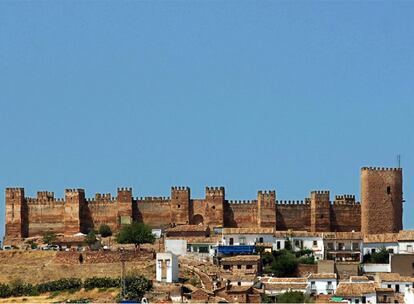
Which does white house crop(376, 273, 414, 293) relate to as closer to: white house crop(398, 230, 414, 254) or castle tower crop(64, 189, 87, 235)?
white house crop(398, 230, 414, 254)

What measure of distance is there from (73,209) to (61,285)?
11.4 m

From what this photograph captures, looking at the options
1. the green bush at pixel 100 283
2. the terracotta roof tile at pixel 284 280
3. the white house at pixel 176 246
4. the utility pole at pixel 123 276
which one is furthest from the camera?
→ the white house at pixel 176 246

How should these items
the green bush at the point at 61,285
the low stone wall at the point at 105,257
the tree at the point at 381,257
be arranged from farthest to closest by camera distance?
the tree at the point at 381,257 → the low stone wall at the point at 105,257 → the green bush at the point at 61,285

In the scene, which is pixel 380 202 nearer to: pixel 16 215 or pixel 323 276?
pixel 323 276

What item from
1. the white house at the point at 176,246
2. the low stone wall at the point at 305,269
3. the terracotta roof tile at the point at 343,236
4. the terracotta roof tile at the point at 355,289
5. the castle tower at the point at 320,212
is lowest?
the terracotta roof tile at the point at 355,289

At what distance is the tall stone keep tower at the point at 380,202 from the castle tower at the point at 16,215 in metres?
17.2

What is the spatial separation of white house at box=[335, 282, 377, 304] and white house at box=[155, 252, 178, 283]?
6984mm

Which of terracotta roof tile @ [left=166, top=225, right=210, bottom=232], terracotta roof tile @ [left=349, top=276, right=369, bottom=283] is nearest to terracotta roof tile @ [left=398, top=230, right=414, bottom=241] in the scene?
terracotta roof tile @ [left=349, top=276, right=369, bottom=283]

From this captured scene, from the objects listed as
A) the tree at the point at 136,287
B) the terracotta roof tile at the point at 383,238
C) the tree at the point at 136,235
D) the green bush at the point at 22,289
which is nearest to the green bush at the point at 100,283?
the tree at the point at 136,287

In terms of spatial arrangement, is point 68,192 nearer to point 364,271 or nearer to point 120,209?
point 120,209

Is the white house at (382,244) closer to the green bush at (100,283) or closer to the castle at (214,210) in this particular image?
the castle at (214,210)

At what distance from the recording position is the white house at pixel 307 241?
65375mm

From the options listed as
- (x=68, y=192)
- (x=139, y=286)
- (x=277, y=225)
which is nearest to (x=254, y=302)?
(x=139, y=286)

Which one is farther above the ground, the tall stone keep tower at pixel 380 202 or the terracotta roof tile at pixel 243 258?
the tall stone keep tower at pixel 380 202
